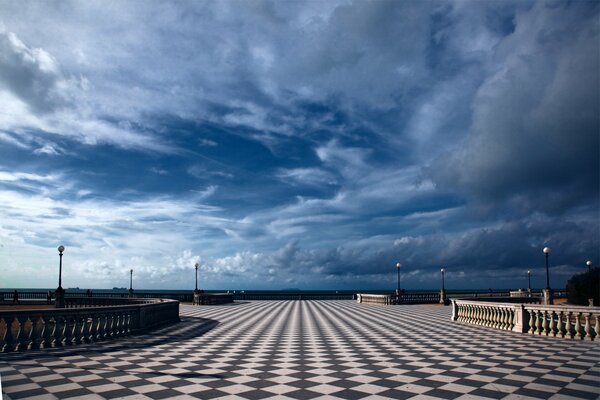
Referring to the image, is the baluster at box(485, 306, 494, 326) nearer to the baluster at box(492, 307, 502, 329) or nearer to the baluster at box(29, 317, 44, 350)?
the baluster at box(492, 307, 502, 329)

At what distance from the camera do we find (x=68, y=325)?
1362 cm

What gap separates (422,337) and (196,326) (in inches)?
450

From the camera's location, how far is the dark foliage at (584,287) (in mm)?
29797

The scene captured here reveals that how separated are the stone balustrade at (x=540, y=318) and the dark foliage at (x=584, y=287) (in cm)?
1409

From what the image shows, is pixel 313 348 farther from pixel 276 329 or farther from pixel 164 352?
pixel 276 329

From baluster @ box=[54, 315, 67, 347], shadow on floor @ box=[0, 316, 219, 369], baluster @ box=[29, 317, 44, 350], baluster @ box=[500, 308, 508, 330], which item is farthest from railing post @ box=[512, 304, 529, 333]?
baluster @ box=[29, 317, 44, 350]

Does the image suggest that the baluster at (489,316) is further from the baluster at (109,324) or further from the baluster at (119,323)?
the baluster at (109,324)

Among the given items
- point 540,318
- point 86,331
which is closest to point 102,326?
point 86,331

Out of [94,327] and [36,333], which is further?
[94,327]

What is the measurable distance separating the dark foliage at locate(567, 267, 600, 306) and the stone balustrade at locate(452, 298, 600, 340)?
14.1m

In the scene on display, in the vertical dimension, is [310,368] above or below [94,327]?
below

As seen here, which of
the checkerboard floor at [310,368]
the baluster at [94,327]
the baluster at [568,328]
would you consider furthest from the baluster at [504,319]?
the baluster at [94,327]

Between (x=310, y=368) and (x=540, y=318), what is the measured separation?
41.8 feet

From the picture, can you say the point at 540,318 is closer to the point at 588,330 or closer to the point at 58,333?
the point at 588,330
